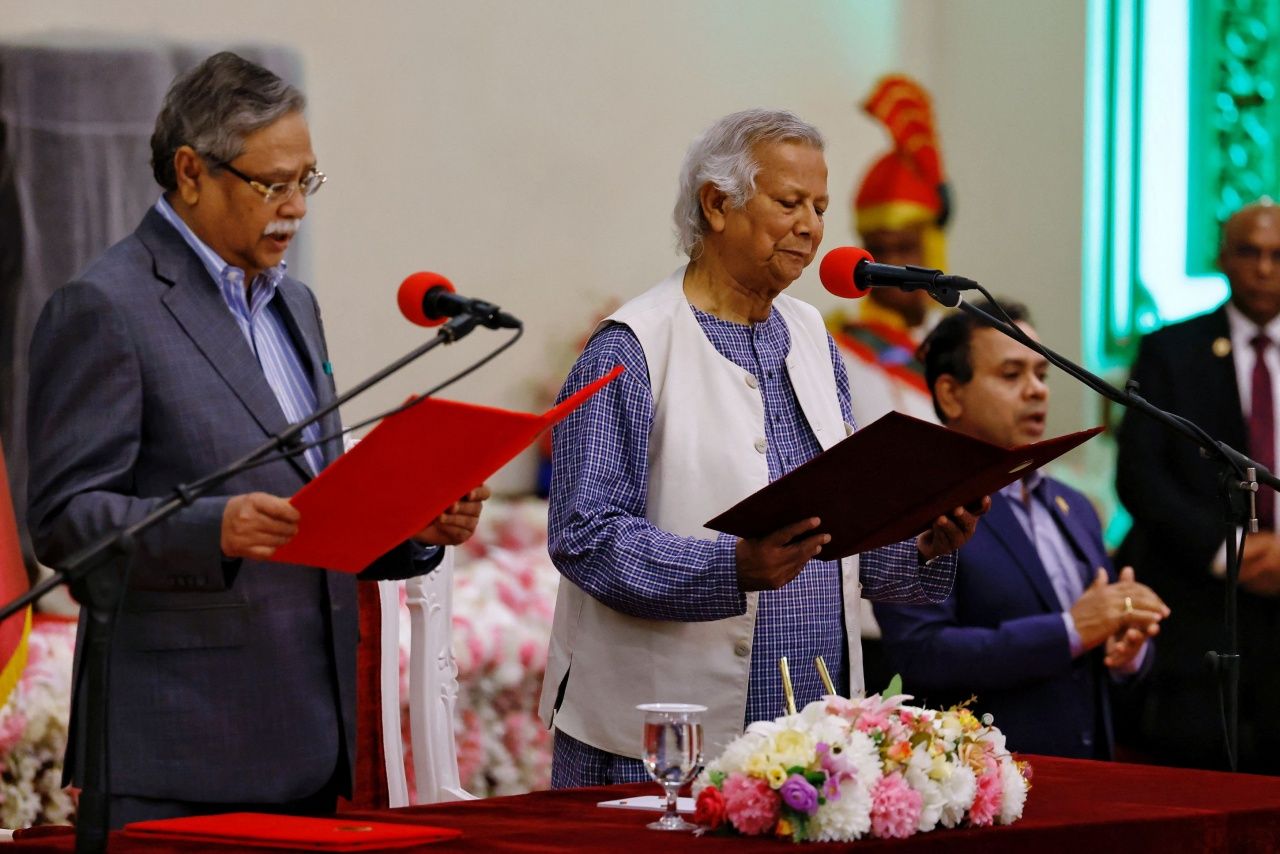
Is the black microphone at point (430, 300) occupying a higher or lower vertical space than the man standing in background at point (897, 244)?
lower

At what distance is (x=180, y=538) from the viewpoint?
2.00m

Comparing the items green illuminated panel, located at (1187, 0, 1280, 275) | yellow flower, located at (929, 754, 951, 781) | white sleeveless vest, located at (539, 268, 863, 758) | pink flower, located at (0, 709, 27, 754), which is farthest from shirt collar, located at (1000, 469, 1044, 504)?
green illuminated panel, located at (1187, 0, 1280, 275)

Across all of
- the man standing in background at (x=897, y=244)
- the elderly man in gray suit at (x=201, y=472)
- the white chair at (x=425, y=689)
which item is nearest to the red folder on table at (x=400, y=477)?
the elderly man in gray suit at (x=201, y=472)

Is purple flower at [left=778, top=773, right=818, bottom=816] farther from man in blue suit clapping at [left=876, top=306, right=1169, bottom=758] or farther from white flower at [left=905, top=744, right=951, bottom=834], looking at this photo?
man in blue suit clapping at [left=876, top=306, right=1169, bottom=758]

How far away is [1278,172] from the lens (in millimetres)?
5488

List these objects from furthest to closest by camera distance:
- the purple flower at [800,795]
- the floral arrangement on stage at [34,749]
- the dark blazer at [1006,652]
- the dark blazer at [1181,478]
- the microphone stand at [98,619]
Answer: the dark blazer at [1181,478] → the floral arrangement on stage at [34,749] → the dark blazer at [1006,652] → the purple flower at [800,795] → the microphone stand at [98,619]

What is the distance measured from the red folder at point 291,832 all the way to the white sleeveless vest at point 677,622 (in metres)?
0.69

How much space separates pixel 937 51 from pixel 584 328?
1730 millimetres

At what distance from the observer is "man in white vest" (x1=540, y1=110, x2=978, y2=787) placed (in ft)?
8.20

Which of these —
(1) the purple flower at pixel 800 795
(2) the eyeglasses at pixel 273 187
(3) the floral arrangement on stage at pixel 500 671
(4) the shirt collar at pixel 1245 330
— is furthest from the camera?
(4) the shirt collar at pixel 1245 330

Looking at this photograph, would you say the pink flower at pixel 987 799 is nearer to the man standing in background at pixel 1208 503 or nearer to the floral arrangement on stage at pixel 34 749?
the floral arrangement on stage at pixel 34 749

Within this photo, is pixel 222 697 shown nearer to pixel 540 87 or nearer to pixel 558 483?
pixel 558 483

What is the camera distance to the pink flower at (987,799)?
1941 mm

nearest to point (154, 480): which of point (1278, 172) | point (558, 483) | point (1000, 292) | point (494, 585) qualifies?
point (558, 483)
